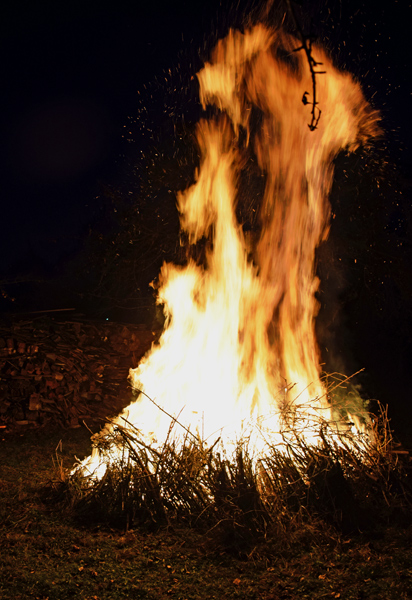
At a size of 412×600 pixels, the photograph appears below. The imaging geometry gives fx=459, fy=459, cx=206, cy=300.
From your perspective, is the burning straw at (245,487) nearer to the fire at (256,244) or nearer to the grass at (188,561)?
the grass at (188,561)

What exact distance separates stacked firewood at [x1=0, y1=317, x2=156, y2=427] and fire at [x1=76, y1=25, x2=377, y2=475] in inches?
71.8

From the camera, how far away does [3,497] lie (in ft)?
11.7

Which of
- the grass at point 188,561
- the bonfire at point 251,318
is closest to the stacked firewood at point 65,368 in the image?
the bonfire at point 251,318

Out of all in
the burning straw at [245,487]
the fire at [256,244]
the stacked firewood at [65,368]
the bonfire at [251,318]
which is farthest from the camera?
the stacked firewood at [65,368]

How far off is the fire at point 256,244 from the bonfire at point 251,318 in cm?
1

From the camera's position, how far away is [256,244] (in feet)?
17.2

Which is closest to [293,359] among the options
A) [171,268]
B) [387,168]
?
[171,268]

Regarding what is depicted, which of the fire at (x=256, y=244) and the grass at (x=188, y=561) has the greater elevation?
the fire at (x=256, y=244)

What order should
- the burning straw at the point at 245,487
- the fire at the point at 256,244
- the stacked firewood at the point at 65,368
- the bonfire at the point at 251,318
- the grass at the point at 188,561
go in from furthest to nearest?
the stacked firewood at the point at 65,368, the fire at the point at 256,244, the bonfire at the point at 251,318, the burning straw at the point at 245,487, the grass at the point at 188,561

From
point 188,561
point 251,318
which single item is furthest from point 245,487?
point 251,318

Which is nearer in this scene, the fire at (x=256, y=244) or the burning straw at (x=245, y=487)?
the burning straw at (x=245, y=487)

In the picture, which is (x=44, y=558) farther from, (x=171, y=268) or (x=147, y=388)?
(x=171, y=268)

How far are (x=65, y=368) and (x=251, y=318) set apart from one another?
2.94 meters

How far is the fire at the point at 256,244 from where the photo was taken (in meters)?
4.55
